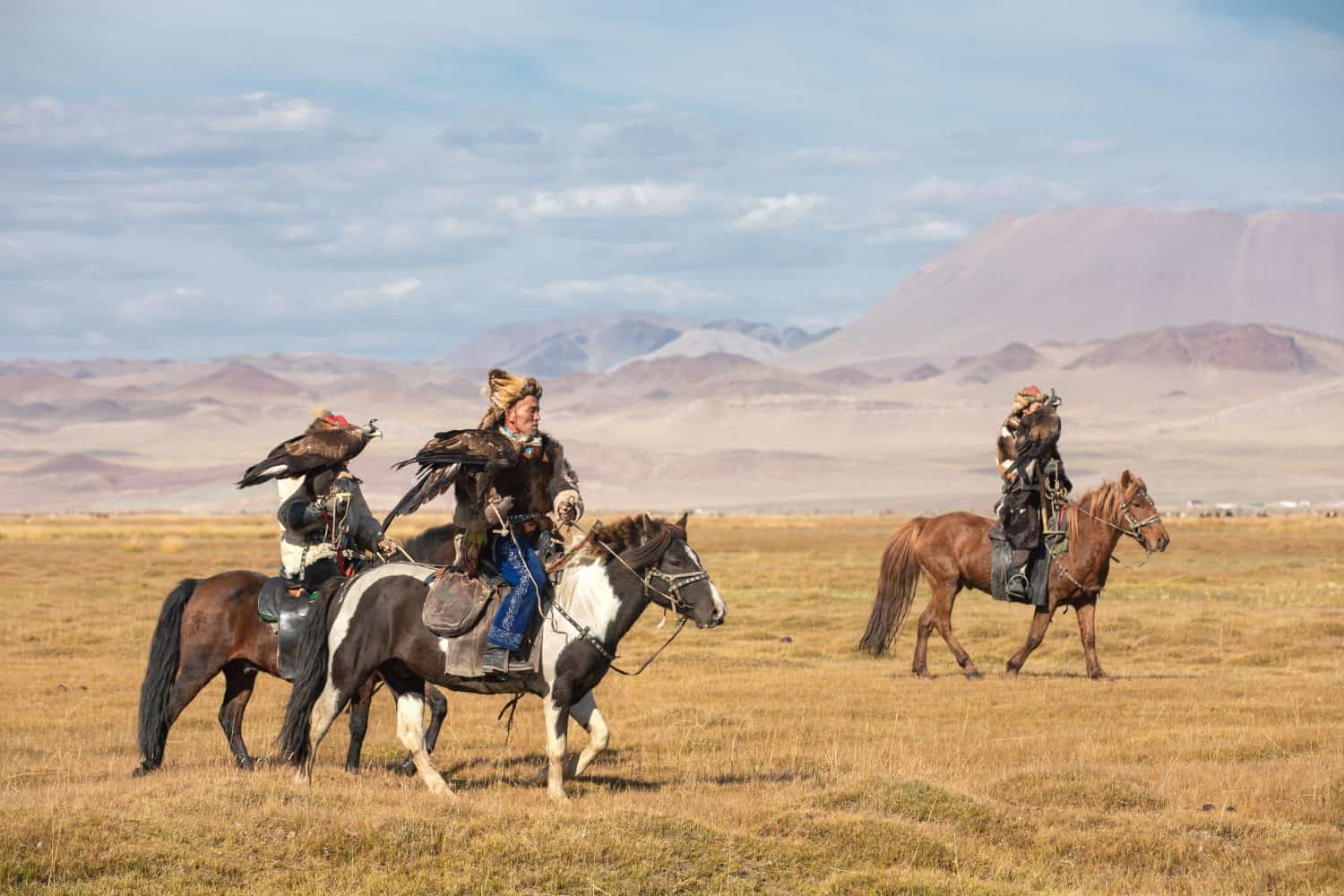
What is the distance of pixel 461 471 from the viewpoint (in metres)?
10.9

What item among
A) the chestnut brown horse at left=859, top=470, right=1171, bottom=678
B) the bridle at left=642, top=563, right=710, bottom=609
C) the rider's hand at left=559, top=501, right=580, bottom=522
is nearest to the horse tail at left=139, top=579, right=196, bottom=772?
the rider's hand at left=559, top=501, right=580, bottom=522

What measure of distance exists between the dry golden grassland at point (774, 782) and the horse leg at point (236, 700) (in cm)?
26

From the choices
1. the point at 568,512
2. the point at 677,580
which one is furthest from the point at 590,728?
the point at 568,512

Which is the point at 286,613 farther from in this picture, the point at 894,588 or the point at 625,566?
the point at 894,588

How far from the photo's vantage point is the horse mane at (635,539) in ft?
36.0

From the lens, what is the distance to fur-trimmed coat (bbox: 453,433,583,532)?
10.7 m

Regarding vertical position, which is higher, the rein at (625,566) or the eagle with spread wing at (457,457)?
the eagle with spread wing at (457,457)

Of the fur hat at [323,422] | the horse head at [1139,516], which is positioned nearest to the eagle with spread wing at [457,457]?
the fur hat at [323,422]

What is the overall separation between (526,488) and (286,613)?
92.7 inches

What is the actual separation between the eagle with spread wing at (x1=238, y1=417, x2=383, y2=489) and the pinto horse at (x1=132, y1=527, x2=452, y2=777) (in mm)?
921

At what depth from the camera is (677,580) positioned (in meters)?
10.9

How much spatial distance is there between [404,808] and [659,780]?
2.77m

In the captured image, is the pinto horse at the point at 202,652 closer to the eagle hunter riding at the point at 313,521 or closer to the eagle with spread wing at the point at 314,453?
the eagle hunter riding at the point at 313,521

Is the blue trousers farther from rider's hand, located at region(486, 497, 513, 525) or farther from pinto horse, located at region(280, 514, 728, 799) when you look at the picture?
rider's hand, located at region(486, 497, 513, 525)
